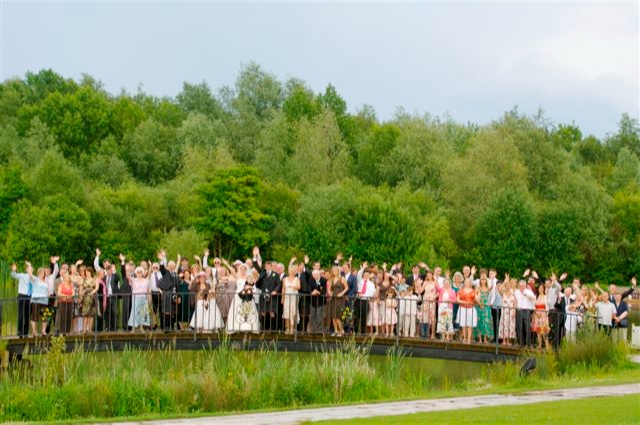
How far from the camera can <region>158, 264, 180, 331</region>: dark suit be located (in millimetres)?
28234

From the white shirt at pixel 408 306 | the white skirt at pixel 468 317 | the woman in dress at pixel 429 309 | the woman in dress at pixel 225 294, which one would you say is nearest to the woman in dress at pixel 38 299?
the woman in dress at pixel 225 294

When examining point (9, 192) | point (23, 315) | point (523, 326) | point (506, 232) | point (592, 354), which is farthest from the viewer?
point (506, 232)

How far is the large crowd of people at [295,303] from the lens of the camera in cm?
2769

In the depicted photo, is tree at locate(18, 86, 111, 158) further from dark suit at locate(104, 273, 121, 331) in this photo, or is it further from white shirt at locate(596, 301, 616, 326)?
Answer: white shirt at locate(596, 301, 616, 326)

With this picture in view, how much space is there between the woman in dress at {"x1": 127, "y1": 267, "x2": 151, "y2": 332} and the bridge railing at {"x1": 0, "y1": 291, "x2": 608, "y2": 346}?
2 centimetres

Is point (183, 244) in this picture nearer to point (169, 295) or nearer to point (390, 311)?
point (169, 295)

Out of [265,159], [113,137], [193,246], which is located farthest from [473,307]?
[113,137]

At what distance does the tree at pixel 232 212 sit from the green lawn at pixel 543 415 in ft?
163

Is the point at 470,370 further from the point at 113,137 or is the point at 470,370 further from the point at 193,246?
the point at 113,137

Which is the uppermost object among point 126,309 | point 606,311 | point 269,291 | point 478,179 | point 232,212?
point 478,179

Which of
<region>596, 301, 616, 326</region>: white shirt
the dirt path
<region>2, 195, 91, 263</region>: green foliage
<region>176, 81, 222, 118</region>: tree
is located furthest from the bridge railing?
<region>176, 81, 222, 118</region>: tree

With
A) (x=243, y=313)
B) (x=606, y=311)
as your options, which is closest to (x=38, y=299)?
(x=243, y=313)

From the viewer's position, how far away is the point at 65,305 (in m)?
27.6

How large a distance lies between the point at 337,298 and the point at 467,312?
3.22m
